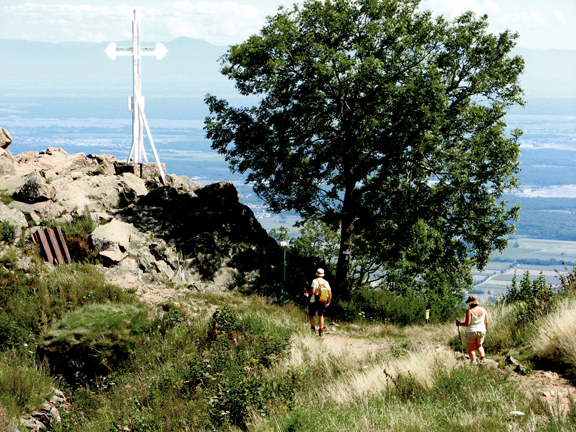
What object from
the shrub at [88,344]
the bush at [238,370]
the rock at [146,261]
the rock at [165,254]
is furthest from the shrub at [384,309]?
the shrub at [88,344]

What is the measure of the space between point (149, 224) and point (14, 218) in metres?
4.64

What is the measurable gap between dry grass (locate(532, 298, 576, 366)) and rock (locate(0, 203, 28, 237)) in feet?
51.9

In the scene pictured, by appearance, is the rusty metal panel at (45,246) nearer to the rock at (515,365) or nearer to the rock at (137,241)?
the rock at (137,241)

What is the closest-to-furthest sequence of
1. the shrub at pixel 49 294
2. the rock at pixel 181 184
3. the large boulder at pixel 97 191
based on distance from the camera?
the shrub at pixel 49 294, the large boulder at pixel 97 191, the rock at pixel 181 184

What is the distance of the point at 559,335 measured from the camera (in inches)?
396

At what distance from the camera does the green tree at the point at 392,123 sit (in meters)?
18.7

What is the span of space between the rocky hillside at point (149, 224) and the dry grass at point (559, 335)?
10433 millimetres

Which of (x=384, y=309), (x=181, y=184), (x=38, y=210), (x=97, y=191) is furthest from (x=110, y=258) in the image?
(x=384, y=309)

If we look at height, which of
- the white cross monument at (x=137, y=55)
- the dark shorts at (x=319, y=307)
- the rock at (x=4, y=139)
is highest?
the white cross monument at (x=137, y=55)

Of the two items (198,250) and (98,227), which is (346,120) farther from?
(98,227)

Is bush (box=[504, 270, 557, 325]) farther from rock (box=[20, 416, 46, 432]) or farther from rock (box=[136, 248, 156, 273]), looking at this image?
rock (box=[136, 248, 156, 273])

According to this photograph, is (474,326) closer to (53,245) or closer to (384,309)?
(384,309)

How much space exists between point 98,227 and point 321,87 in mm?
9602

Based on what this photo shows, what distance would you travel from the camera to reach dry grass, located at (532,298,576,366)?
32.0 ft
